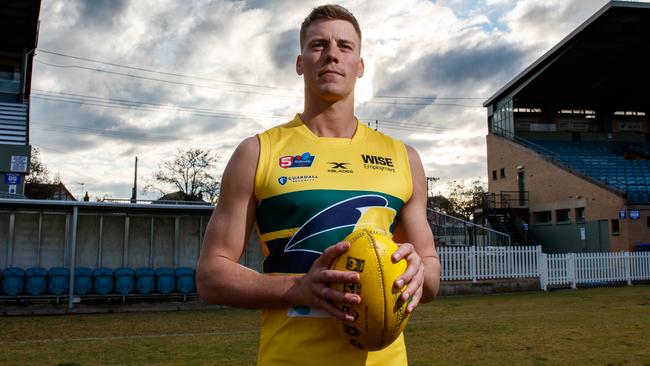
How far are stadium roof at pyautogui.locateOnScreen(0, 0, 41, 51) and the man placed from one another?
31756 millimetres

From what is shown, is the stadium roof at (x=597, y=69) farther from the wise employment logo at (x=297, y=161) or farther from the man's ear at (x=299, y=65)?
the wise employment logo at (x=297, y=161)

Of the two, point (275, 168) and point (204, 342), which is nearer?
point (275, 168)

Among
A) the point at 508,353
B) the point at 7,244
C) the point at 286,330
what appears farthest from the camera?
the point at 7,244

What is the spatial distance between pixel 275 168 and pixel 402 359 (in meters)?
0.99

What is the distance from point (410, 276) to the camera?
2025 millimetres

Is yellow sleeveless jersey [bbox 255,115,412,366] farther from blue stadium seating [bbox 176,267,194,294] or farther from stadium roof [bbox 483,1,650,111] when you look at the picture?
stadium roof [bbox 483,1,650,111]

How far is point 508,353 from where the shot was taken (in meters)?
9.18

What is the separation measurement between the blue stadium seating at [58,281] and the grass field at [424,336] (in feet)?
5.46

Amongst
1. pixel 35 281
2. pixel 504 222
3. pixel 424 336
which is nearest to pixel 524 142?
pixel 504 222

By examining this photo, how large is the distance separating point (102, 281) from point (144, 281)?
129 centimetres

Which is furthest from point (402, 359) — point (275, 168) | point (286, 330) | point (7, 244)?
point (7, 244)

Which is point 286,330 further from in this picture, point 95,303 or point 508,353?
point 95,303

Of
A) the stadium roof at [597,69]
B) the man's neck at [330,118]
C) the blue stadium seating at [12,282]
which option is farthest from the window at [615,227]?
the man's neck at [330,118]

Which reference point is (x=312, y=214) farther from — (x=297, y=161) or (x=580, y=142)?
(x=580, y=142)
